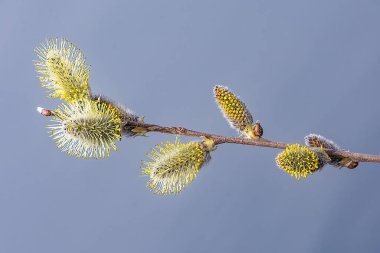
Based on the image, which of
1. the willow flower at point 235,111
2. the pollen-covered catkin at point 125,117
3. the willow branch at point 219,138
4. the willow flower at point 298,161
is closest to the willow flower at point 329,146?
the willow branch at point 219,138

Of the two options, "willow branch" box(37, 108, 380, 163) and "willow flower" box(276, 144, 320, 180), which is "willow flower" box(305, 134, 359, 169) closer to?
"willow branch" box(37, 108, 380, 163)

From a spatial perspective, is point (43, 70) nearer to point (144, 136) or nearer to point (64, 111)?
point (64, 111)

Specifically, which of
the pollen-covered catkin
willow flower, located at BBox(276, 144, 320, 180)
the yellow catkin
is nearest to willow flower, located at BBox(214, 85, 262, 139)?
the yellow catkin

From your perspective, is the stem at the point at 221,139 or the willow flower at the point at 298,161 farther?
the stem at the point at 221,139

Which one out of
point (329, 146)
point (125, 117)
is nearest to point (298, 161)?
point (329, 146)

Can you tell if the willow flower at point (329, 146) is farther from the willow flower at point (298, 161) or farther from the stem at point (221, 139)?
the willow flower at point (298, 161)

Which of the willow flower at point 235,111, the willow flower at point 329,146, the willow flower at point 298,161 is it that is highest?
the willow flower at point 235,111

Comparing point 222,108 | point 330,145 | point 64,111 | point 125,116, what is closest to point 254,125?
point 222,108

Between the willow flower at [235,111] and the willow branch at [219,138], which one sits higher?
the willow flower at [235,111]

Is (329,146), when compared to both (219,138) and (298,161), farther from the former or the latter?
(219,138)
